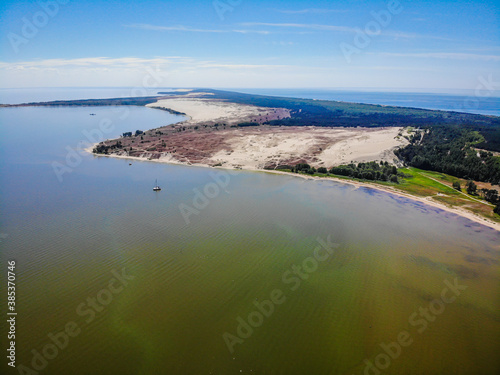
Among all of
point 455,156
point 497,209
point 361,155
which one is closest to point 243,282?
point 497,209

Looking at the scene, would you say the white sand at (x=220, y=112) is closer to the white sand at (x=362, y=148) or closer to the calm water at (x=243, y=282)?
the white sand at (x=362, y=148)

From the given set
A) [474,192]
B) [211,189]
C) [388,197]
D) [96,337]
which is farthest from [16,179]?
[474,192]

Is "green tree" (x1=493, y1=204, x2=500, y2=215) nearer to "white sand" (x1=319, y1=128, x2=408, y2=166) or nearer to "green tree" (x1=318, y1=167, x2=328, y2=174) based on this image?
"green tree" (x1=318, y1=167, x2=328, y2=174)

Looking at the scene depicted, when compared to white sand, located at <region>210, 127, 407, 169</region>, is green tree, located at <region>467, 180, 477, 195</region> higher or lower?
higher

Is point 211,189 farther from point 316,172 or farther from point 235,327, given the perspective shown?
point 235,327

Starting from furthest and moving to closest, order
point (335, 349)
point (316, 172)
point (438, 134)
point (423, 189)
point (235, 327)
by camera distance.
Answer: point (438, 134) < point (316, 172) < point (423, 189) < point (235, 327) < point (335, 349)

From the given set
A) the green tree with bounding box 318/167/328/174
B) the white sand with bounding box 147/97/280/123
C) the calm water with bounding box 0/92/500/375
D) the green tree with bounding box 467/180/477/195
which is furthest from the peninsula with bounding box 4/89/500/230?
the white sand with bounding box 147/97/280/123

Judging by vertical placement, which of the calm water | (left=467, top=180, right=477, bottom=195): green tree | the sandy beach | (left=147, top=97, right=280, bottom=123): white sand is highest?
(left=467, top=180, right=477, bottom=195): green tree

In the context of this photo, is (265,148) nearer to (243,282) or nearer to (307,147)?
(307,147)
